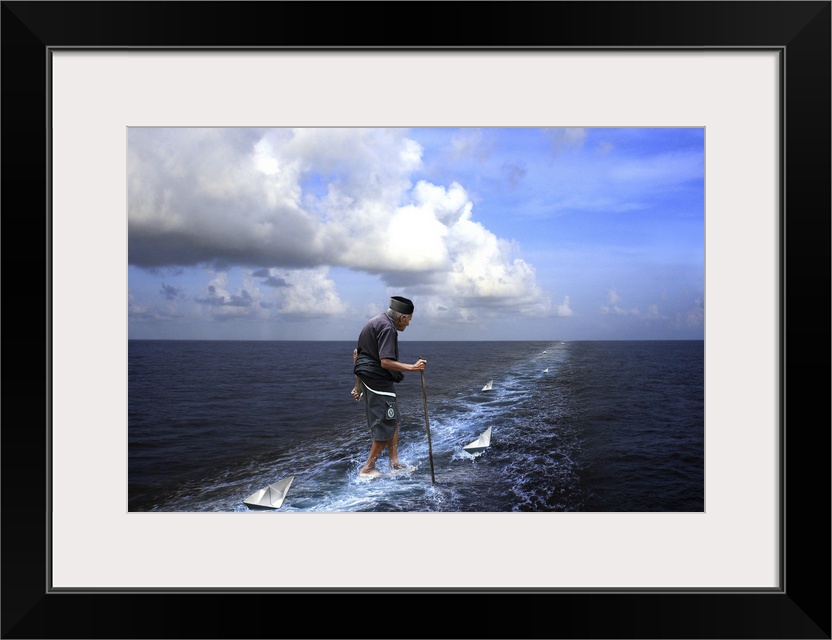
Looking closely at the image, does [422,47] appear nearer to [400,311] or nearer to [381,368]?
[400,311]

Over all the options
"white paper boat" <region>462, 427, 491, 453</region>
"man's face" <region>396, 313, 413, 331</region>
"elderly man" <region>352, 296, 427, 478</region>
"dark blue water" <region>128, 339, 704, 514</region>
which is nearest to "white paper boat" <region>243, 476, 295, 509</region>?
"dark blue water" <region>128, 339, 704, 514</region>

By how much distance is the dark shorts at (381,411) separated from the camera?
14.9ft

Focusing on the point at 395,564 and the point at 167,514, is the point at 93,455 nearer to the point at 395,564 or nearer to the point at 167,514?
the point at 167,514

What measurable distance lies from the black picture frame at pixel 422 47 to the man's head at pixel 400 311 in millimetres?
2271

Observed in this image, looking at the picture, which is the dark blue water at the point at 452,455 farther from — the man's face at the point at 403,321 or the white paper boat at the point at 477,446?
the man's face at the point at 403,321

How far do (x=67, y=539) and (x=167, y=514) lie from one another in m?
0.67

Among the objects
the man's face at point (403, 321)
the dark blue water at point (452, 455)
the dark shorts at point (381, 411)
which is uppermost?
the man's face at point (403, 321)

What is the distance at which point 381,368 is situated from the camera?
450 cm

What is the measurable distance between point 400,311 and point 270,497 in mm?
2122

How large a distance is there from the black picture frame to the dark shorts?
6.05 feet

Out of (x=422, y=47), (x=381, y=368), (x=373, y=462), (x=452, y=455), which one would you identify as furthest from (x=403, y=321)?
(x=422, y=47)

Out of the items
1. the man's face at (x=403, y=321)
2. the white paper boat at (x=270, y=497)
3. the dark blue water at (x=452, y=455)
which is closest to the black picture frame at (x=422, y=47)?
the dark blue water at (x=452, y=455)

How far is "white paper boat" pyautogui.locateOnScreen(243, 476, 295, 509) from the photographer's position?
365 cm

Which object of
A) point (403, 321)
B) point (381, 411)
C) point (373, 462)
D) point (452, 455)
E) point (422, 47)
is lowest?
point (452, 455)
